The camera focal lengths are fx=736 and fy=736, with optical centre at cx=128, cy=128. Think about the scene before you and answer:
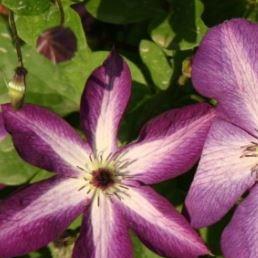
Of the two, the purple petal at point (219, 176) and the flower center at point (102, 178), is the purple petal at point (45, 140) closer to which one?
the flower center at point (102, 178)

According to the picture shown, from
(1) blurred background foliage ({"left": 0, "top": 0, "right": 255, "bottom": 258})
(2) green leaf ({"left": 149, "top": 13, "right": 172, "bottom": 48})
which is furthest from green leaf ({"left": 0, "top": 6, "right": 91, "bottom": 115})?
(2) green leaf ({"left": 149, "top": 13, "right": 172, "bottom": 48})

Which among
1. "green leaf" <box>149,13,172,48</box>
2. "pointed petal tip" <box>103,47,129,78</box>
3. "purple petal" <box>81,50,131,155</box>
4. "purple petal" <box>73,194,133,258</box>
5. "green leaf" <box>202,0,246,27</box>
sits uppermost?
"green leaf" <box>202,0,246,27</box>

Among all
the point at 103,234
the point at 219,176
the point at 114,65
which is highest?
the point at 114,65

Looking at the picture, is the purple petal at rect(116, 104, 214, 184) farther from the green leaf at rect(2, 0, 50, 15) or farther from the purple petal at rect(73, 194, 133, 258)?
the green leaf at rect(2, 0, 50, 15)

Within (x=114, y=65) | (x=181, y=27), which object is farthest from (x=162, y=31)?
(x=114, y=65)

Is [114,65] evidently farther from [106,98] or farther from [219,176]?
[219,176]

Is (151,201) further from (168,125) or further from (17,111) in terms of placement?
(17,111)
